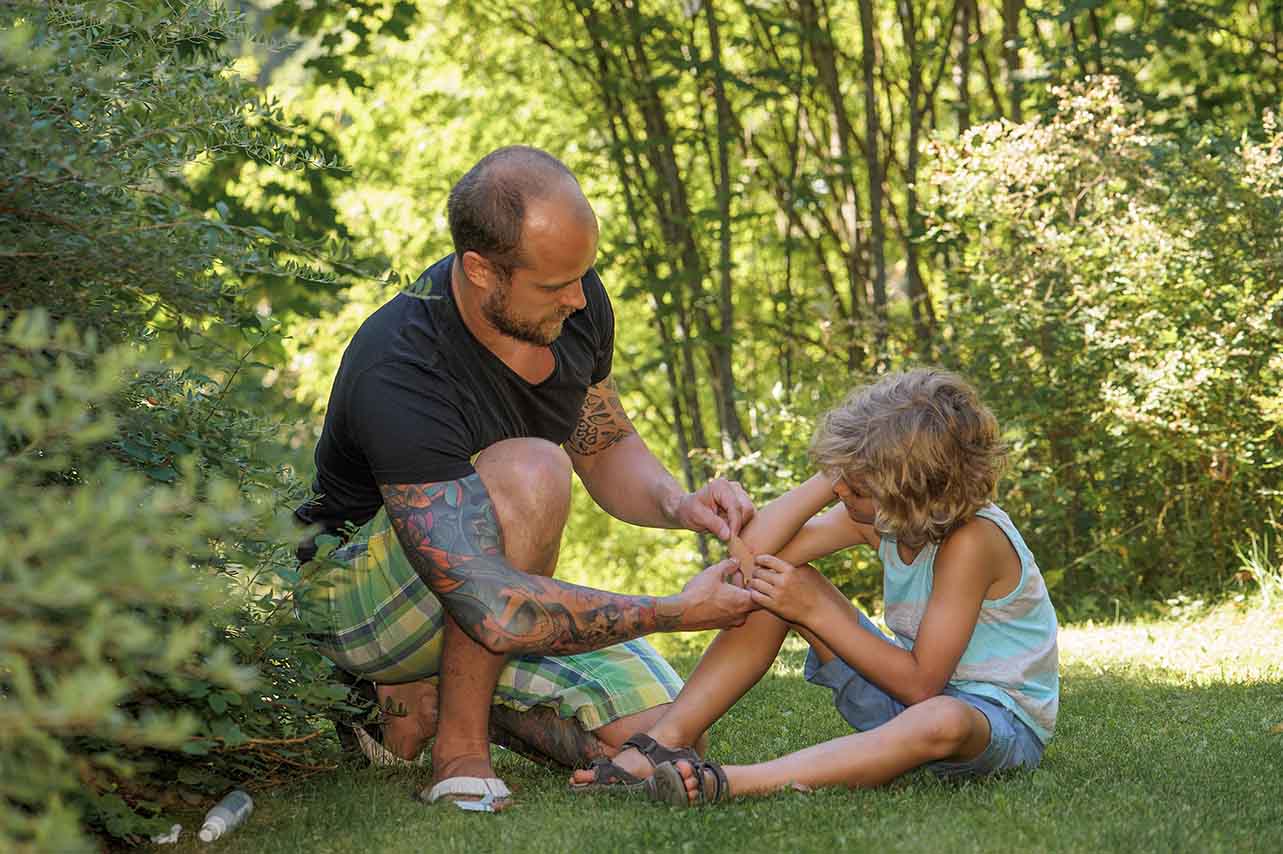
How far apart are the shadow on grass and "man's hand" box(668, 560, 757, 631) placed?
402mm

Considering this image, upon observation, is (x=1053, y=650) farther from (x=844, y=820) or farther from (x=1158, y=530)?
(x=1158, y=530)

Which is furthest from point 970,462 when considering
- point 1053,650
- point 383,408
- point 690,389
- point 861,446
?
point 690,389

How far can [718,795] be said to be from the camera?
2787mm

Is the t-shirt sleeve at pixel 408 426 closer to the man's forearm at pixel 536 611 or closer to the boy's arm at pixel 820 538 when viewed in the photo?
the man's forearm at pixel 536 611

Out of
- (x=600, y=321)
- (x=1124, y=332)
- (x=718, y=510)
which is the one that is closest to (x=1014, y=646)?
(x=718, y=510)

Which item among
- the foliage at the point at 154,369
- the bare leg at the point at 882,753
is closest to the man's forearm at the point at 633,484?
the bare leg at the point at 882,753

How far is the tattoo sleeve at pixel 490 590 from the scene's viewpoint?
2820 millimetres

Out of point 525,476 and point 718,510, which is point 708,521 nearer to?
point 718,510

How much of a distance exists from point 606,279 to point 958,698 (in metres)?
9.92

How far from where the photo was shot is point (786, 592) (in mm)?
3027

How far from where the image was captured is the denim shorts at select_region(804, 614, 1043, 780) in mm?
2953

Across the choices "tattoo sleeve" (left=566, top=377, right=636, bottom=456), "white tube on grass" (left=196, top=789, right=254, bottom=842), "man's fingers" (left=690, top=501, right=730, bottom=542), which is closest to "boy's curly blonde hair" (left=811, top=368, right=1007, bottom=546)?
"man's fingers" (left=690, top=501, right=730, bottom=542)

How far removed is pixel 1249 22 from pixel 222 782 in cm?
843

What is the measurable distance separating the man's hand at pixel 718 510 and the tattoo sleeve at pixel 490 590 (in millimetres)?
423
